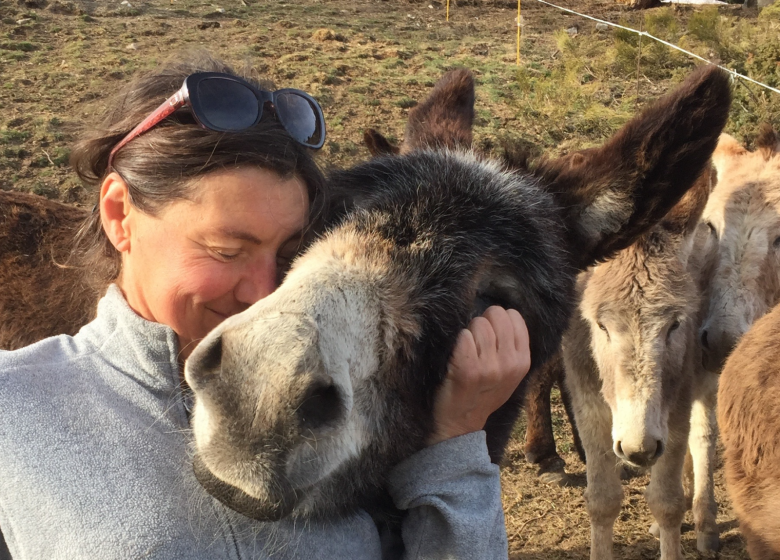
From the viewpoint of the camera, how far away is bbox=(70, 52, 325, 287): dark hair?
1.53m

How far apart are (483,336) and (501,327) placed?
6 cm

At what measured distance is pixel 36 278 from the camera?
3.39m

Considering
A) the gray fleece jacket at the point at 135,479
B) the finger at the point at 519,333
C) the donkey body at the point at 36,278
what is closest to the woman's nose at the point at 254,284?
the gray fleece jacket at the point at 135,479

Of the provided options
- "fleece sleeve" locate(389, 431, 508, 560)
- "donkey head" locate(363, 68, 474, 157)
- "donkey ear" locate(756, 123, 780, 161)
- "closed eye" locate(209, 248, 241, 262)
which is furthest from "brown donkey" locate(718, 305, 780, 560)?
"closed eye" locate(209, 248, 241, 262)

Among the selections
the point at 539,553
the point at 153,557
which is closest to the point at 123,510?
the point at 153,557

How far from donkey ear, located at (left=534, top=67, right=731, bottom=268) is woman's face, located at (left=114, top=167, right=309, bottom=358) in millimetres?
1009

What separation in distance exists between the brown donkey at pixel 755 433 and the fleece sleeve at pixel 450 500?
6.01 feet

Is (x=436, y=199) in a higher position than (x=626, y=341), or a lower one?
higher

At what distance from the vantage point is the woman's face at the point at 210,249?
1476mm

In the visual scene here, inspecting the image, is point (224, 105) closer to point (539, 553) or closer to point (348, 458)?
point (348, 458)

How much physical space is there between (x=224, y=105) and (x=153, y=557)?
→ 1.02m

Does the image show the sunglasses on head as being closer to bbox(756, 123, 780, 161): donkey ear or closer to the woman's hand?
the woman's hand

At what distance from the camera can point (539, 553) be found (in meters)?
A: 4.48

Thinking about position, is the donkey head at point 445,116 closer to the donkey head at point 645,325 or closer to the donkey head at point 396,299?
the donkey head at point 396,299
